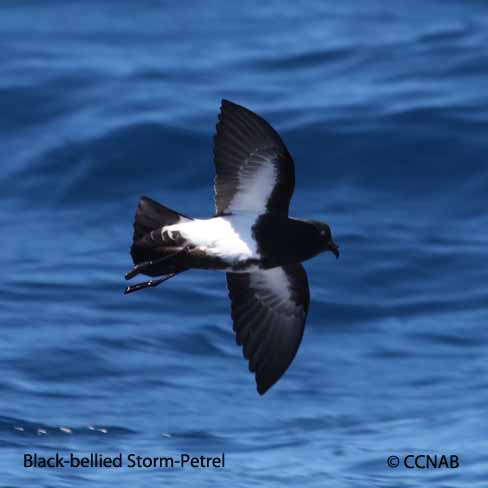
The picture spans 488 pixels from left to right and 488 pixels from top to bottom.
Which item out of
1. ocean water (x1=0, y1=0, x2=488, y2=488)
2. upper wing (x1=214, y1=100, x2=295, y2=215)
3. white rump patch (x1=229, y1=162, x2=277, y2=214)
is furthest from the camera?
ocean water (x1=0, y1=0, x2=488, y2=488)

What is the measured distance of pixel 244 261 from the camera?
31.9 ft

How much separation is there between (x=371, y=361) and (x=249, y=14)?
8.44 m

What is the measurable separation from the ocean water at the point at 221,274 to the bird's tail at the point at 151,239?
251cm

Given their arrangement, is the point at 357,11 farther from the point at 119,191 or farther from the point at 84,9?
the point at 119,191

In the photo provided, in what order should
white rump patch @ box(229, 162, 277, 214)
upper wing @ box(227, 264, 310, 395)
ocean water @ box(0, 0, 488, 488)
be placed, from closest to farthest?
white rump patch @ box(229, 162, 277, 214) < upper wing @ box(227, 264, 310, 395) < ocean water @ box(0, 0, 488, 488)

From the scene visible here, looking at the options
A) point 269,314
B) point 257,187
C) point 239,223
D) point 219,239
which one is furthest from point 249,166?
point 269,314

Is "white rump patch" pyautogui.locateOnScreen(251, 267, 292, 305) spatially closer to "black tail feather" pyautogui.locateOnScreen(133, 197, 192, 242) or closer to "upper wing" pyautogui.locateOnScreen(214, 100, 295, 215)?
"upper wing" pyautogui.locateOnScreen(214, 100, 295, 215)

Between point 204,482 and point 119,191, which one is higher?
point 119,191

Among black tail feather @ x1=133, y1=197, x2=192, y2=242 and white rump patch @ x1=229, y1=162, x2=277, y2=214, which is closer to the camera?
black tail feather @ x1=133, y1=197, x2=192, y2=242

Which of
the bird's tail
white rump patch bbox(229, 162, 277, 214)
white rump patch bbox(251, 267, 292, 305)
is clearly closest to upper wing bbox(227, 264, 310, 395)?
white rump patch bbox(251, 267, 292, 305)

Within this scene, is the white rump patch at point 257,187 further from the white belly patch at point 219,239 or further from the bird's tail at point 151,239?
the bird's tail at point 151,239

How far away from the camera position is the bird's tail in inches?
378

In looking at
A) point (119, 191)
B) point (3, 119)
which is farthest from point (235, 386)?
point (3, 119)

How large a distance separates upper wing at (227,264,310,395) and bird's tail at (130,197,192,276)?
1.07m
